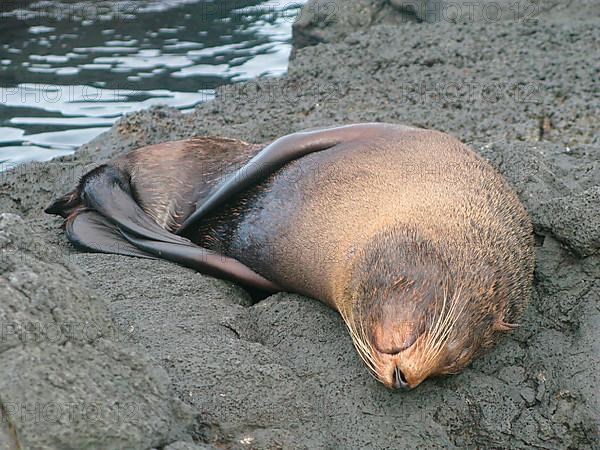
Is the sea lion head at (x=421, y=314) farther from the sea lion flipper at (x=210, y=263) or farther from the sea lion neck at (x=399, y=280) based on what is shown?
the sea lion flipper at (x=210, y=263)

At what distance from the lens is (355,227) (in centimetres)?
445

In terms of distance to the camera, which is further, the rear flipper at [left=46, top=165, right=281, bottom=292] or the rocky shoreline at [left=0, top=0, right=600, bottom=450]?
the rear flipper at [left=46, top=165, right=281, bottom=292]

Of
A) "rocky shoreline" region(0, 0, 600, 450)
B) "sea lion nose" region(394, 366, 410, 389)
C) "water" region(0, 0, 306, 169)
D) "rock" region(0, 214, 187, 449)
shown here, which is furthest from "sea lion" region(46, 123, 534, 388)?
→ "water" region(0, 0, 306, 169)

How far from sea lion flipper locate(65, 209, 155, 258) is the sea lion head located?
1565 millimetres

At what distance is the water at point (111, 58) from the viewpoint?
8.97 metres

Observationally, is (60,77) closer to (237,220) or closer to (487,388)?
(237,220)

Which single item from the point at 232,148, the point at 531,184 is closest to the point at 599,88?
the point at 531,184

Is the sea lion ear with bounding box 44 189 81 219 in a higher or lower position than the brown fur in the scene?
lower

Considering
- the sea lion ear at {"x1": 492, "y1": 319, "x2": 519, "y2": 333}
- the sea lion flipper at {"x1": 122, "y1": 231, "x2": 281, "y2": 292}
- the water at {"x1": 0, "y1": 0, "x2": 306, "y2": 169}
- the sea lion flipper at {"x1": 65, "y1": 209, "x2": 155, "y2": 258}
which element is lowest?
the water at {"x1": 0, "y1": 0, "x2": 306, "y2": 169}

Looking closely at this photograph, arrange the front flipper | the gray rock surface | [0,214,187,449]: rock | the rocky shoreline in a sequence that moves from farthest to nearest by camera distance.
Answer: the gray rock surface < the front flipper < the rocky shoreline < [0,214,187,449]: rock

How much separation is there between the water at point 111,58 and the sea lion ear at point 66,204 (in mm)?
2055

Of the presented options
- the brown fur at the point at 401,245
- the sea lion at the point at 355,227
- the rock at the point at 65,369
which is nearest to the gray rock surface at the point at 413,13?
the sea lion at the point at 355,227

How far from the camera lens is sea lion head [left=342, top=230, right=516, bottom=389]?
3660mm

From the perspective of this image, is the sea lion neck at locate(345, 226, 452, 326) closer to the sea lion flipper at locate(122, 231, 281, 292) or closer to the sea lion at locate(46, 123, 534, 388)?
the sea lion at locate(46, 123, 534, 388)
